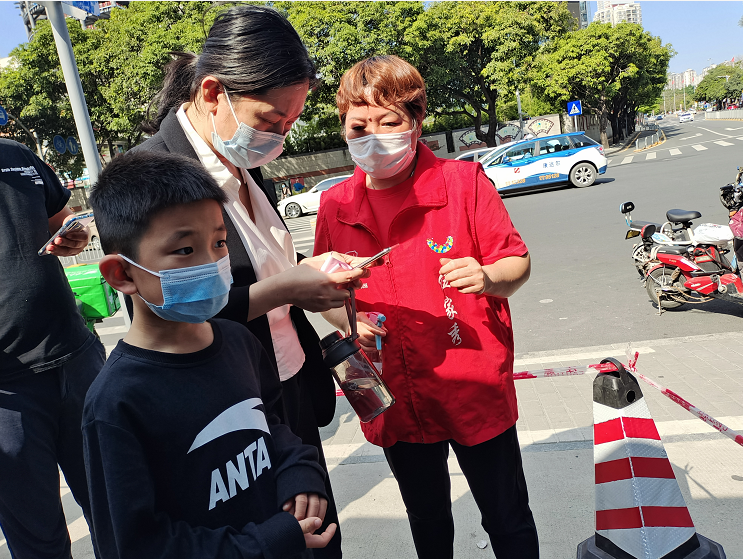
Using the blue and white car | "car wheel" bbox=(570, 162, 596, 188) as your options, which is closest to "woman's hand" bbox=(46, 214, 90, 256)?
the blue and white car

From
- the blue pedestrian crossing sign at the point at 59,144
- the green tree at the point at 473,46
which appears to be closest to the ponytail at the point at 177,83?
the blue pedestrian crossing sign at the point at 59,144

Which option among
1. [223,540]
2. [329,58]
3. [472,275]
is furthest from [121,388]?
[329,58]

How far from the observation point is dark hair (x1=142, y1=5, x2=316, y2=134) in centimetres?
158

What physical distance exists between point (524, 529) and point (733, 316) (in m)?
4.50

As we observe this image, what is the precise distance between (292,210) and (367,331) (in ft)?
59.3

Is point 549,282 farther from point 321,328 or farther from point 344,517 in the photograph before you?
point 344,517

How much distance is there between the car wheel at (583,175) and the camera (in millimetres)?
14984

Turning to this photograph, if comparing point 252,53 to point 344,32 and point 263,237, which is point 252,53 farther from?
point 344,32

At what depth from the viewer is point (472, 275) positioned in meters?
1.67

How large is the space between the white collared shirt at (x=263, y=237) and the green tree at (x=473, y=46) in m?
25.9

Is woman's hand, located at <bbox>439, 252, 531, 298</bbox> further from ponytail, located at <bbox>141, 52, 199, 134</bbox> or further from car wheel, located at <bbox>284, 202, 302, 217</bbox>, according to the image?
car wheel, located at <bbox>284, 202, 302, 217</bbox>

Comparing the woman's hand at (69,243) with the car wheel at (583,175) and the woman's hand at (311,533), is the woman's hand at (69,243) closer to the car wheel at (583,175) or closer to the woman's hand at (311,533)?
the woman's hand at (311,533)

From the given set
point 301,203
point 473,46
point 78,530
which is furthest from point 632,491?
point 473,46

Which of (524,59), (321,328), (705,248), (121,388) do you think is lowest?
(321,328)
